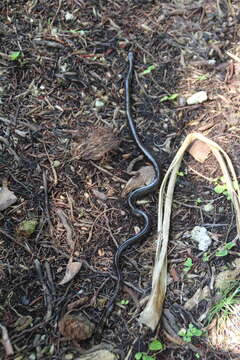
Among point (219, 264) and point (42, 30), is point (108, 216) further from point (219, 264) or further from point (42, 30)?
point (42, 30)

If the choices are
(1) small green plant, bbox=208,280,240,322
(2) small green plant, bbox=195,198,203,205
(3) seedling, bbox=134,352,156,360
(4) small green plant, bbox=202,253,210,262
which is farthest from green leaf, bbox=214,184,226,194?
(3) seedling, bbox=134,352,156,360

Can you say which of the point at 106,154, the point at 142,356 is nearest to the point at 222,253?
the point at 142,356

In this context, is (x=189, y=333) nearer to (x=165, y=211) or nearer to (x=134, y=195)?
(x=165, y=211)

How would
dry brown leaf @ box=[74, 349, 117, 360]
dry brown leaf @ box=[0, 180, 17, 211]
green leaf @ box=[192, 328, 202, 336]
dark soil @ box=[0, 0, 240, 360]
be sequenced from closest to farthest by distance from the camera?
dry brown leaf @ box=[74, 349, 117, 360] < green leaf @ box=[192, 328, 202, 336] < dark soil @ box=[0, 0, 240, 360] < dry brown leaf @ box=[0, 180, 17, 211]

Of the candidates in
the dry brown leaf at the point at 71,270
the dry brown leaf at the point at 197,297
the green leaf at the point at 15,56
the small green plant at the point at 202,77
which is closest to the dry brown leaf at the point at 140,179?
the dry brown leaf at the point at 71,270

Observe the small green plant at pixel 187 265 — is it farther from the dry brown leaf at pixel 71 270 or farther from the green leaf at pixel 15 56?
the green leaf at pixel 15 56

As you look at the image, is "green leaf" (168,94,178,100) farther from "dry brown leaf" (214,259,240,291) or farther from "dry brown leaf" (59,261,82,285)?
"dry brown leaf" (59,261,82,285)
